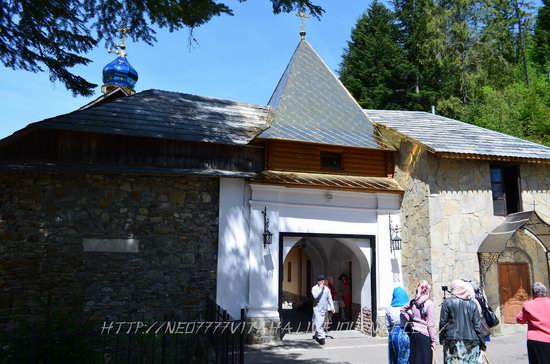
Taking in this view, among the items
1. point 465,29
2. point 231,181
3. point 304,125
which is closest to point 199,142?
point 231,181

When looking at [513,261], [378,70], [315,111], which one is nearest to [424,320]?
[513,261]

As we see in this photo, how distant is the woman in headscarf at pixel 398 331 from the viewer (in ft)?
19.5

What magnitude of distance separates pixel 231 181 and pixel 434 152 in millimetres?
5088

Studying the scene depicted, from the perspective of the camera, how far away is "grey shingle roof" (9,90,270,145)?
32.6ft

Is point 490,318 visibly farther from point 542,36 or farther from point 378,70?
point 542,36

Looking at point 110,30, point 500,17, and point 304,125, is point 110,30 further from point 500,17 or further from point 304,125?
point 500,17

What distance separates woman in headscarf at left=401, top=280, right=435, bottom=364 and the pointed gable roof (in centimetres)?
620

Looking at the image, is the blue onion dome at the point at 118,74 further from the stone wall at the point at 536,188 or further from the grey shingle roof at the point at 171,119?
the stone wall at the point at 536,188

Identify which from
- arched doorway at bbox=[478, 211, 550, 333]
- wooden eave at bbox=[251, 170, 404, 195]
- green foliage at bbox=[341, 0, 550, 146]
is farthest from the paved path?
green foliage at bbox=[341, 0, 550, 146]

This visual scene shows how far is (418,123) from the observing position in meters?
13.1

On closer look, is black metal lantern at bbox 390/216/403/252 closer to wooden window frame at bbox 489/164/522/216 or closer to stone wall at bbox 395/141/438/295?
stone wall at bbox 395/141/438/295

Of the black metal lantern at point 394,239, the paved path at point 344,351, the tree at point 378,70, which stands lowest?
the paved path at point 344,351

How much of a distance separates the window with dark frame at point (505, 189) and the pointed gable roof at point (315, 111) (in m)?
3.05

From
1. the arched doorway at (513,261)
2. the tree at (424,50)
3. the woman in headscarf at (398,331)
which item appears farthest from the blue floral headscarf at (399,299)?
the tree at (424,50)
